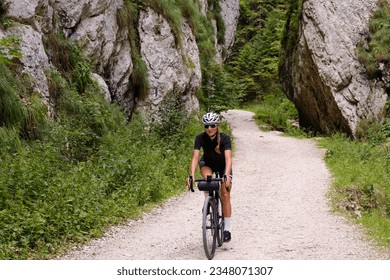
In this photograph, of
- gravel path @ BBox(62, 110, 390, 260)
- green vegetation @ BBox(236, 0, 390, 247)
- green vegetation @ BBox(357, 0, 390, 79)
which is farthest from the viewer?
green vegetation @ BBox(357, 0, 390, 79)

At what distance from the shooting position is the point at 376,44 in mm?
20406

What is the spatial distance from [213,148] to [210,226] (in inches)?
42.3

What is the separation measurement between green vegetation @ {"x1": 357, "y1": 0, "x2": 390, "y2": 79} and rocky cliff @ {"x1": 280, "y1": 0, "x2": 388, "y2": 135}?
26cm

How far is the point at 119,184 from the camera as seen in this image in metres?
9.89

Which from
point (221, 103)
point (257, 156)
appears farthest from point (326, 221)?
point (221, 103)

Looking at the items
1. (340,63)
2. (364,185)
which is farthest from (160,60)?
(364,185)

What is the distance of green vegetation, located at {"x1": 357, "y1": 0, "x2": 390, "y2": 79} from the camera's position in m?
20.3

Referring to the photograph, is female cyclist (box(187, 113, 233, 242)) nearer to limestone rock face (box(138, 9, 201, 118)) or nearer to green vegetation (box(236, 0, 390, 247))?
green vegetation (box(236, 0, 390, 247))

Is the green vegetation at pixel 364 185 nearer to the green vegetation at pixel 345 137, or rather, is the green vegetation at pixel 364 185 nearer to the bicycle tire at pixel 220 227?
the green vegetation at pixel 345 137

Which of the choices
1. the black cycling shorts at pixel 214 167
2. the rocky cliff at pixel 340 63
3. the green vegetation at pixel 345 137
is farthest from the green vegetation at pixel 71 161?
the rocky cliff at pixel 340 63

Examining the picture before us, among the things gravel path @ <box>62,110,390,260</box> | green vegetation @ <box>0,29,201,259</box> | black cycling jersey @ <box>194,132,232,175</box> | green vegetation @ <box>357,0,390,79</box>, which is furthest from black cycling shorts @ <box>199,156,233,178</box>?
green vegetation @ <box>357,0,390,79</box>

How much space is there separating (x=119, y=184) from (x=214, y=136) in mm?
4165

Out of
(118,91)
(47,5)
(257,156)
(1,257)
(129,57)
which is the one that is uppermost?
(47,5)
